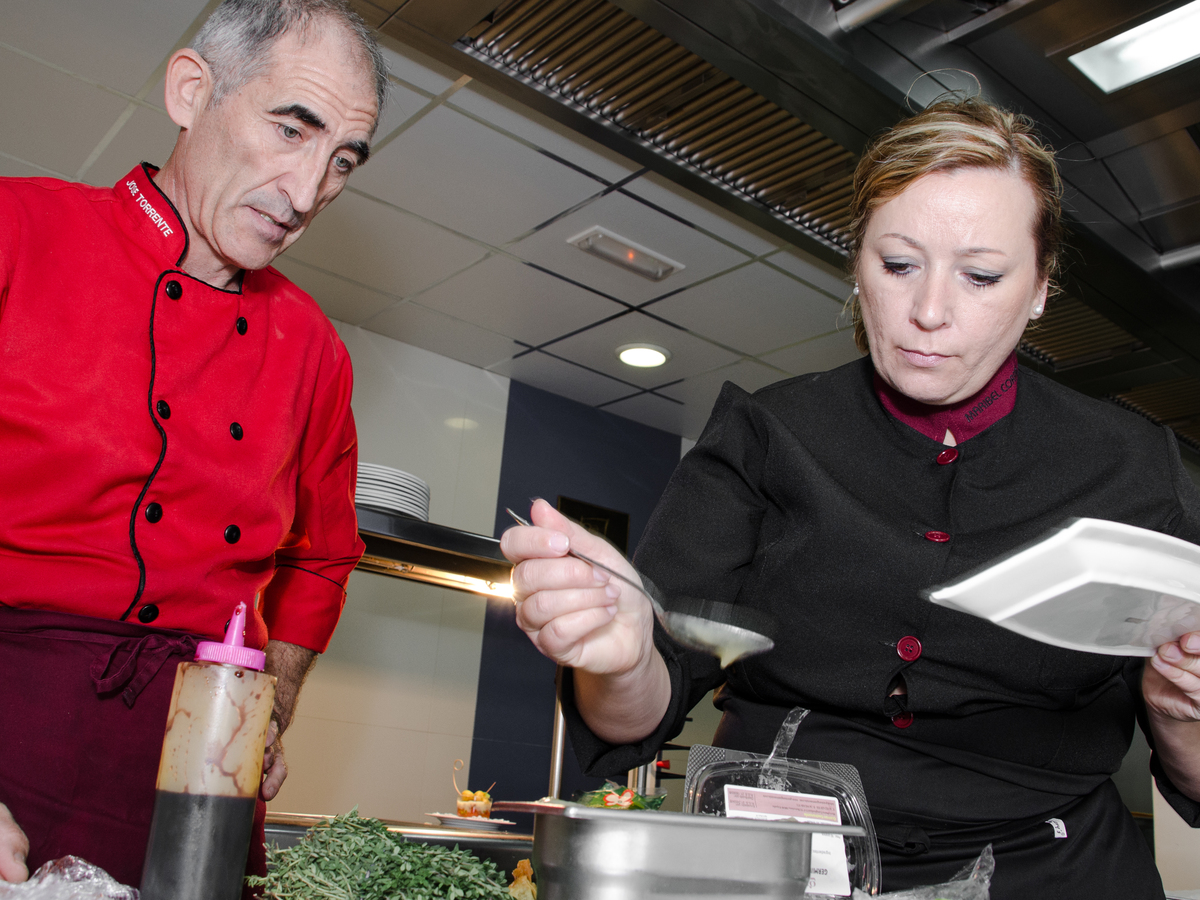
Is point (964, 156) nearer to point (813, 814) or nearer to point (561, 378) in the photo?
point (813, 814)

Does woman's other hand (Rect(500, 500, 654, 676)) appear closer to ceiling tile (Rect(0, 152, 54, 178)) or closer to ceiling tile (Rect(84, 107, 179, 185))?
ceiling tile (Rect(84, 107, 179, 185))

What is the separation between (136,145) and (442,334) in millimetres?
1646

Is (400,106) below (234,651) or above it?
above

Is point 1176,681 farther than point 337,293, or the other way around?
point 337,293

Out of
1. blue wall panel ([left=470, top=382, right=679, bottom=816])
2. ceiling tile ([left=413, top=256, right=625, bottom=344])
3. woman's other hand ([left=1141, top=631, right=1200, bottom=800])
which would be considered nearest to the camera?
woman's other hand ([left=1141, top=631, right=1200, bottom=800])

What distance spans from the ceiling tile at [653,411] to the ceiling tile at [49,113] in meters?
2.85

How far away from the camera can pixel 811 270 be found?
377cm

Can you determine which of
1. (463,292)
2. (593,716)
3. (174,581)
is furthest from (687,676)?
(463,292)

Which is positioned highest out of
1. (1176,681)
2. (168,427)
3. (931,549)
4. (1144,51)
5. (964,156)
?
(1144,51)

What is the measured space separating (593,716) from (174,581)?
528 millimetres

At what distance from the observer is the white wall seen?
411 centimetres

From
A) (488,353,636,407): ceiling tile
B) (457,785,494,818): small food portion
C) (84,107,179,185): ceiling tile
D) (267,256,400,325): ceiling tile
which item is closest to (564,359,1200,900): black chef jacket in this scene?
(457,785,494,818): small food portion

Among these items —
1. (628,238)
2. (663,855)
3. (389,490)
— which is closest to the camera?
(663,855)

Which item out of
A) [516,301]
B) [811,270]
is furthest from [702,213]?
[516,301]
